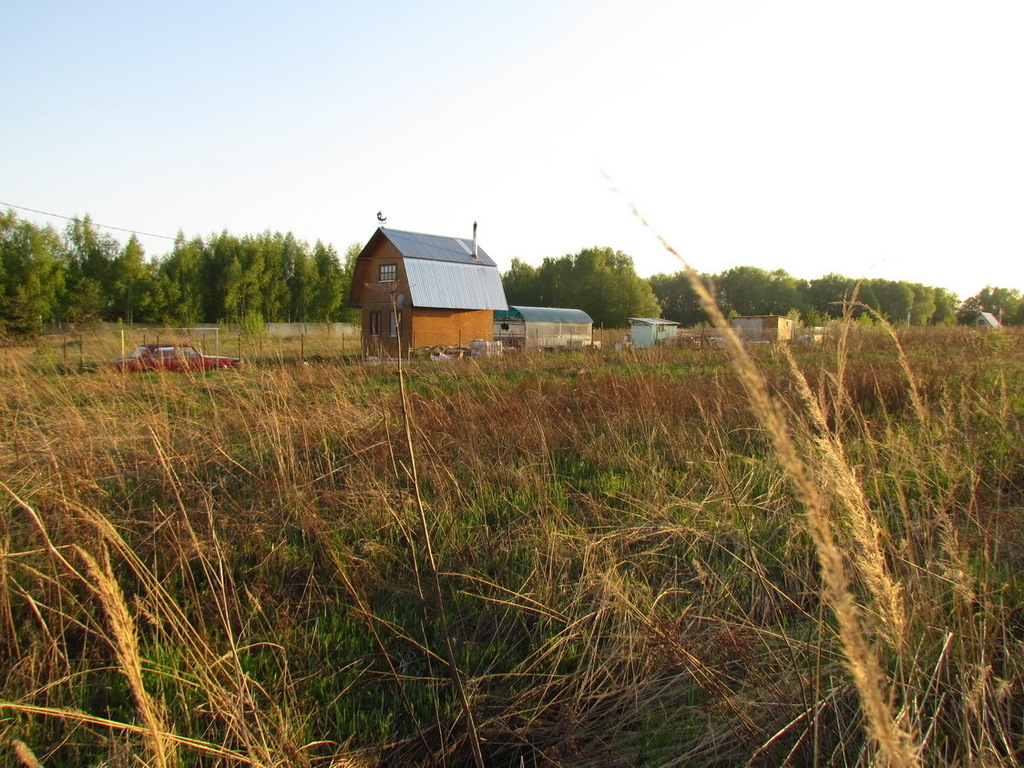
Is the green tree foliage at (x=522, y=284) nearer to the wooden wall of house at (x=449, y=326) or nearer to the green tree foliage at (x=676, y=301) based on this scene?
the green tree foliage at (x=676, y=301)

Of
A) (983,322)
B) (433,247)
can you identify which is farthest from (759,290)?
(433,247)

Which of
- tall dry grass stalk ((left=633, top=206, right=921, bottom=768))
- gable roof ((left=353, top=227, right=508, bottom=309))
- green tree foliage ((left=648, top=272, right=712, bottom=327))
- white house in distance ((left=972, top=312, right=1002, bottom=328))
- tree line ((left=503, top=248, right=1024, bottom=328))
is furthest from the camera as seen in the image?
green tree foliage ((left=648, top=272, right=712, bottom=327))

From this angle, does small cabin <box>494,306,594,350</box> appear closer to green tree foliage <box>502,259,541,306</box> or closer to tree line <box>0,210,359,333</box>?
tree line <box>0,210,359,333</box>

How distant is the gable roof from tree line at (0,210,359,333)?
41.1ft

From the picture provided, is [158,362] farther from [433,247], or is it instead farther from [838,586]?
[433,247]

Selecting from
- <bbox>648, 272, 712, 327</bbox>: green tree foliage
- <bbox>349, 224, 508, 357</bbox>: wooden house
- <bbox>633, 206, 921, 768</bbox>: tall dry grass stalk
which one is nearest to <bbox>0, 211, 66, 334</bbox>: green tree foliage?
<bbox>349, 224, 508, 357</bbox>: wooden house

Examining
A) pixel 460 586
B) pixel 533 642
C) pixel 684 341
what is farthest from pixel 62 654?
pixel 684 341

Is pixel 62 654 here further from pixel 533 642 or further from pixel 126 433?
pixel 126 433

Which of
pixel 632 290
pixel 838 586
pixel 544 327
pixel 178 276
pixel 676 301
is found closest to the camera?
pixel 838 586

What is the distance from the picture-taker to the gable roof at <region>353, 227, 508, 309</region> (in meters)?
25.1

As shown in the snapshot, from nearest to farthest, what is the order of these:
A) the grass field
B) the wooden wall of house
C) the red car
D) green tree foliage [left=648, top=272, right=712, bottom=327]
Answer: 1. the grass field
2. the red car
3. the wooden wall of house
4. green tree foliage [left=648, top=272, right=712, bottom=327]

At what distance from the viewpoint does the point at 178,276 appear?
45.0 m

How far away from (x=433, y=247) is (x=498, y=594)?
2485cm

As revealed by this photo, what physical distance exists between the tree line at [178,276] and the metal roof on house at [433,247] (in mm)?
12338
